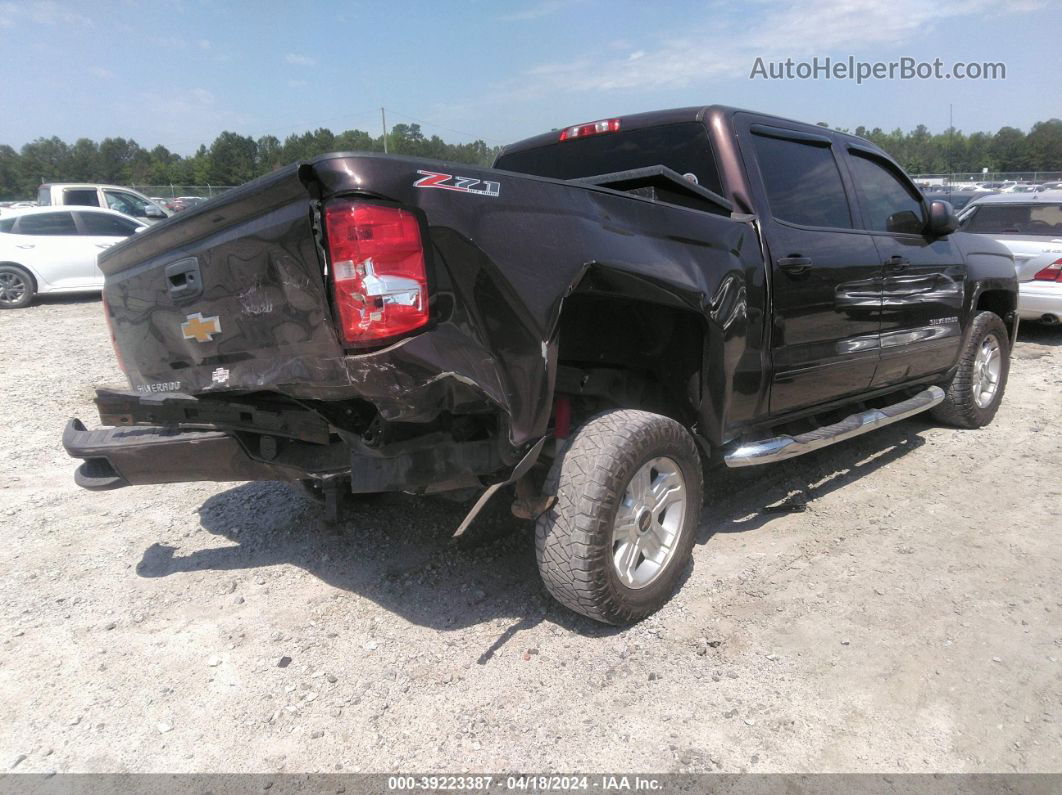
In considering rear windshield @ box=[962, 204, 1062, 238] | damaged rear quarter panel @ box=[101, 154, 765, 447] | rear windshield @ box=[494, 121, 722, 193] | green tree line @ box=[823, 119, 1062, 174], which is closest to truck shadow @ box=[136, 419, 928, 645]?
damaged rear quarter panel @ box=[101, 154, 765, 447]

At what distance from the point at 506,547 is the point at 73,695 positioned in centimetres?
191

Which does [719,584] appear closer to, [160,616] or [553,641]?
[553,641]

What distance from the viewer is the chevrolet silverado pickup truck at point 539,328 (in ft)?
7.04

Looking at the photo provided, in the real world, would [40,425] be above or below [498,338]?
below

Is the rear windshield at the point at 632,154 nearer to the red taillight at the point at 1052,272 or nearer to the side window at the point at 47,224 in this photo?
the red taillight at the point at 1052,272

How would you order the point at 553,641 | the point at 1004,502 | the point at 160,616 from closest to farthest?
the point at 553,641
the point at 160,616
the point at 1004,502

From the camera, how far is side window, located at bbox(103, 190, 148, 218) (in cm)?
1468

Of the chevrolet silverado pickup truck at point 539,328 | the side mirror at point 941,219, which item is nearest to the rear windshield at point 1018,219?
the side mirror at point 941,219

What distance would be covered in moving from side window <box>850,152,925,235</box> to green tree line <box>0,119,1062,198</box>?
25.3m

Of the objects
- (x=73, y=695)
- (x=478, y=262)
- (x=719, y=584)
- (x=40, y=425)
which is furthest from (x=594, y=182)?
(x=40, y=425)

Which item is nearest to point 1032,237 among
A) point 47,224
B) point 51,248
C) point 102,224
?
point 102,224

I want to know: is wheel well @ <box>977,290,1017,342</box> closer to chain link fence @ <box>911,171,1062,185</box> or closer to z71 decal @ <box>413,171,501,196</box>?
z71 decal @ <box>413,171,501,196</box>

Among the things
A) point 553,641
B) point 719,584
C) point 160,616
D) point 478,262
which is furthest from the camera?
point 719,584

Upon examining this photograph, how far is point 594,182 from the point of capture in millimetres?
3375
